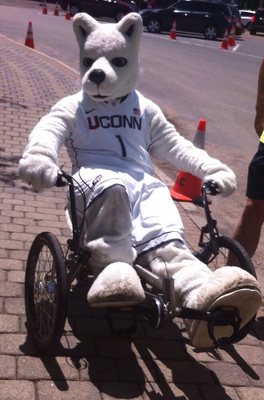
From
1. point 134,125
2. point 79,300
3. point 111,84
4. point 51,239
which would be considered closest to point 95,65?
point 111,84

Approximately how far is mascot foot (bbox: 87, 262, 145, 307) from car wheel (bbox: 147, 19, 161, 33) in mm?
25345

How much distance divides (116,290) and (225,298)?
Result: 1.61 feet

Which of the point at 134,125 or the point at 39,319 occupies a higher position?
the point at 134,125

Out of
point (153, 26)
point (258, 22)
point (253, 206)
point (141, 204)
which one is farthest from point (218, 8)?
point (141, 204)

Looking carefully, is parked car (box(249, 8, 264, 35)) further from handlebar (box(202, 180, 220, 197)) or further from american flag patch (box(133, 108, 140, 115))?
handlebar (box(202, 180, 220, 197))

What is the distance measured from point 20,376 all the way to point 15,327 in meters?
0.47

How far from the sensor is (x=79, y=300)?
3887mm

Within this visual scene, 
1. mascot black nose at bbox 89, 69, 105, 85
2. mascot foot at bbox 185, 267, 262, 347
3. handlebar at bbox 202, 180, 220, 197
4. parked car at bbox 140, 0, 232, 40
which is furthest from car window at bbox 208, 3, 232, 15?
mascot foot at bbox 185, 267, 262, 347

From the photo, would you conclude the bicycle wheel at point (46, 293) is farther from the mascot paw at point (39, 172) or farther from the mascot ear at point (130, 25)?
the mascot ear at point (130, 25)

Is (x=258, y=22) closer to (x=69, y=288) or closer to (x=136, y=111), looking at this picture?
(x=136, y=111)

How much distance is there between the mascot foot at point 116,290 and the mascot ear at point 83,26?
1.54 m

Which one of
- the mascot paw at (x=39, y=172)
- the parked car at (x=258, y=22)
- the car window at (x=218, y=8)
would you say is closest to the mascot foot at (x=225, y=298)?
the mascot paw at (x=39, y=172)

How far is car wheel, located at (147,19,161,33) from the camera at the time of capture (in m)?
27.1

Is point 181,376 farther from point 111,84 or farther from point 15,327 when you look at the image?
point 111,84
